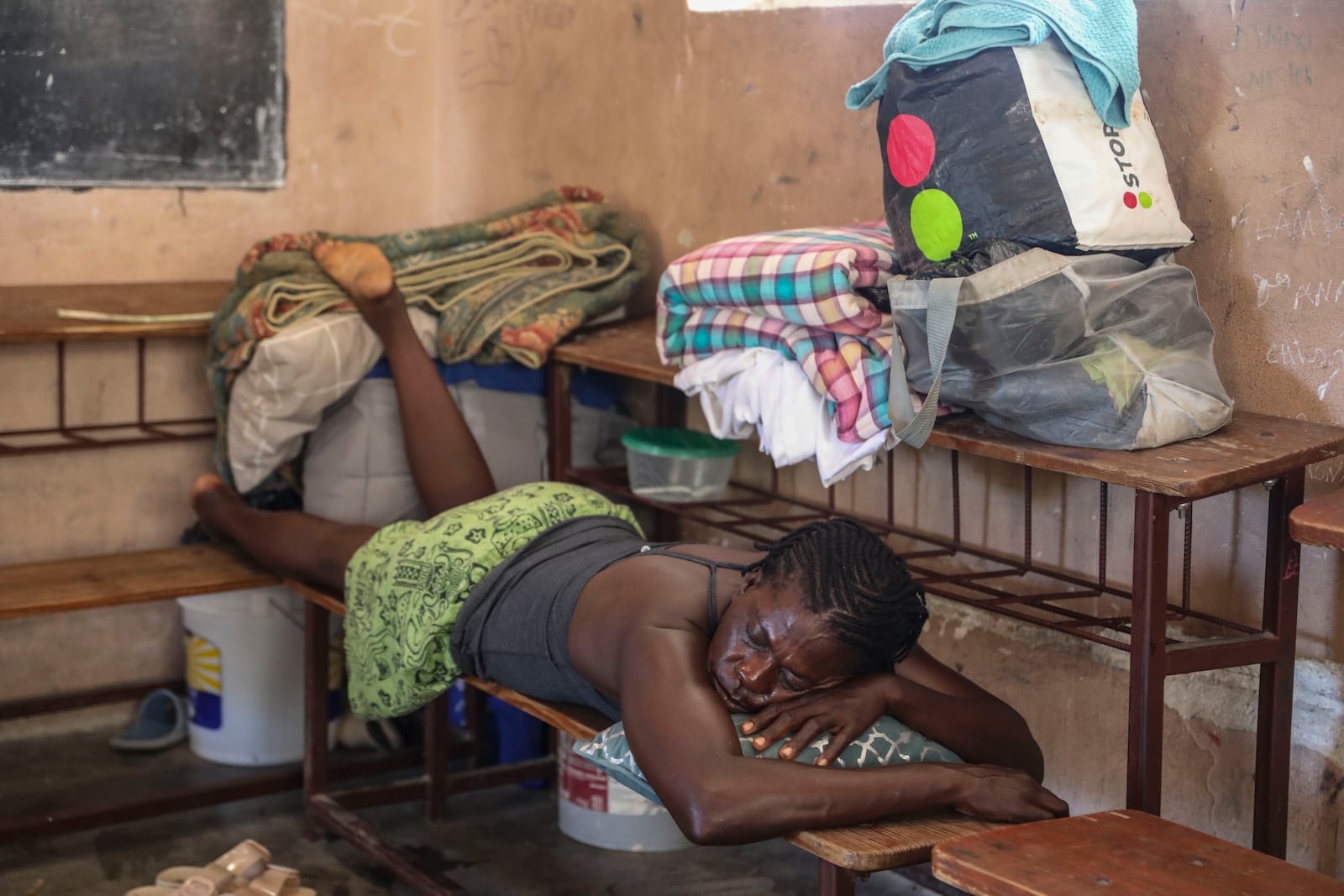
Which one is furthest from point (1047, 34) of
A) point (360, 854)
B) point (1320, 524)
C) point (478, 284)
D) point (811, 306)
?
point (360, 854)

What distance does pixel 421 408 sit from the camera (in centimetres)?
344

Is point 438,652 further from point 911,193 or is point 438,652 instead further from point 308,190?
point 308,190

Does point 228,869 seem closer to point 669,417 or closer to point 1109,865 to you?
point 669,417

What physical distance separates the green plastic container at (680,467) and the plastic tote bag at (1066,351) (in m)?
0.98

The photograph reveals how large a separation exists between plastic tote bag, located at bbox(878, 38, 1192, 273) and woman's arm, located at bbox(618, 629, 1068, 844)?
0.80 metres

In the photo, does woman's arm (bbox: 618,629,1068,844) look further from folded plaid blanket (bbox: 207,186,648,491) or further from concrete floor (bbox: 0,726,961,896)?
folded plaid blanket (bbox: 207,186,648,491)

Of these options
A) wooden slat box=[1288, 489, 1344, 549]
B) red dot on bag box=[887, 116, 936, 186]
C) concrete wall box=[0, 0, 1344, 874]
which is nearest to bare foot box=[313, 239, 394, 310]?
concrete wall box=[0, 0, 1344, 874]

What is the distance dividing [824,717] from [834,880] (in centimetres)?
23

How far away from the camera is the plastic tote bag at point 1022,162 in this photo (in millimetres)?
2205

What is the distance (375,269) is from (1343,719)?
222 cm

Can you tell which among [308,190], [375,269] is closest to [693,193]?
[375,269]

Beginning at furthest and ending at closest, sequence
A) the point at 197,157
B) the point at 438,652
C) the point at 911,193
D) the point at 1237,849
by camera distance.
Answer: the point at 197,157 → the point at 438,652 → the point at 911,193 → the point at 1237,849

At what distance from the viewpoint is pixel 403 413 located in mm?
3451

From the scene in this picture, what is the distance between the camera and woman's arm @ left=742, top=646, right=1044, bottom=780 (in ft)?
6.77
